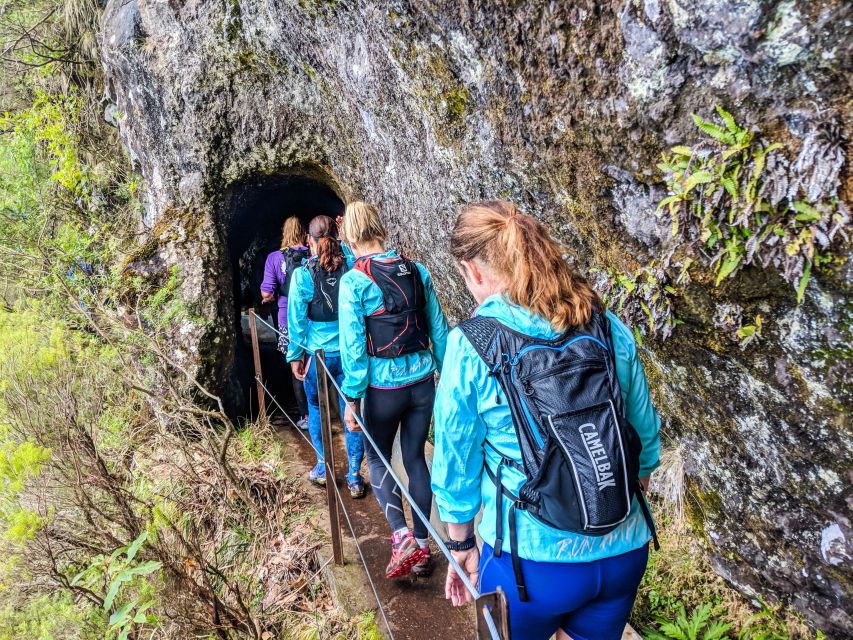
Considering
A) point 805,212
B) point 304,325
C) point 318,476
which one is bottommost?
point 318,476

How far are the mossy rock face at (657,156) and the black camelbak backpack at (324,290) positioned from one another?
1.13 meters

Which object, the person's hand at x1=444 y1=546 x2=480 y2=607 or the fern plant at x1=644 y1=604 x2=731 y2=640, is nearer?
the person's hand at x1=444 y1=546 x2=480 y2=607

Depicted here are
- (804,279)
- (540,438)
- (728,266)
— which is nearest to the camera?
(540,438)

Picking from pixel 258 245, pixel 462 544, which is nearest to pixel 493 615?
pixel 462 544

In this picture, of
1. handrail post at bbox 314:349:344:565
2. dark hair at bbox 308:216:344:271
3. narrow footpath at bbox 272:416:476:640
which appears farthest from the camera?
dark hair at bbox 308:216:344:271

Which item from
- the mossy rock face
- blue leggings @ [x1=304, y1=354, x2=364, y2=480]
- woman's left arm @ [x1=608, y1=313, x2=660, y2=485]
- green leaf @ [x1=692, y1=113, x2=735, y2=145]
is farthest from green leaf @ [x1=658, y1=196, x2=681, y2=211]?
blue leggings @ [x1=304, y1=354, x2=364, y2=480]

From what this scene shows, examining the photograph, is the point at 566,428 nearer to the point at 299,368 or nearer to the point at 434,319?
the point at 434,319

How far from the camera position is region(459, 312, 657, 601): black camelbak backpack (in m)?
1.62

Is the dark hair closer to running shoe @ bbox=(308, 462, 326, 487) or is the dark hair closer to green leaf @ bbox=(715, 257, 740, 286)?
running shoe @ bbox=(308, 462, 326, 487)

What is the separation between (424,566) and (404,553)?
23 cm

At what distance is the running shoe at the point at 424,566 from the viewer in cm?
352

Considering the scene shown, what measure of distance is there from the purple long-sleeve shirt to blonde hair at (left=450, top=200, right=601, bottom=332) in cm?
434

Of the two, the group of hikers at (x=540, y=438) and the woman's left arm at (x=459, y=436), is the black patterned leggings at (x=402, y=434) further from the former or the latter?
the woman's left arm at (x=459, y=436)

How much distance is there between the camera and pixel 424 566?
3582 millimetres
